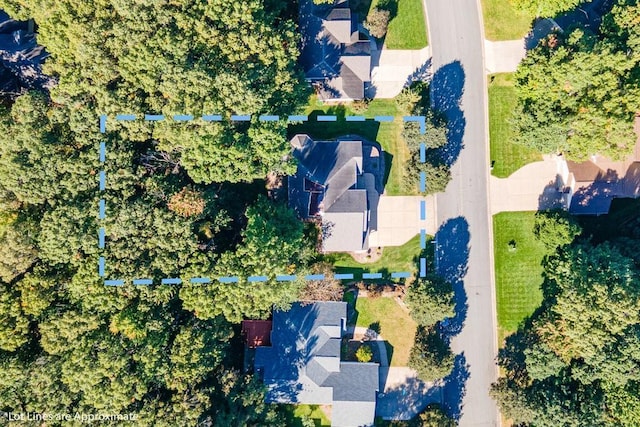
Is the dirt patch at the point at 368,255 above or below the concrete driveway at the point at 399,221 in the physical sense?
below

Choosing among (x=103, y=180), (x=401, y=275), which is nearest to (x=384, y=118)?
(x=401, y=275)

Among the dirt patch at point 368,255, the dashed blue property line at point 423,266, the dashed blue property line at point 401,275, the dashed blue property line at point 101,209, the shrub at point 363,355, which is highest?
the dashed blue property line at point 101,209

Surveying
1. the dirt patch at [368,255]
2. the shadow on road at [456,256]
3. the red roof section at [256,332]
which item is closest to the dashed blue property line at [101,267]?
the red roof section at [256,332]

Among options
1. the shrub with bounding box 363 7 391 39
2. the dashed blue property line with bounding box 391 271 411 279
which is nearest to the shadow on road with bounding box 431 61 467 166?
the shrub with bounding box 363 7 391 39

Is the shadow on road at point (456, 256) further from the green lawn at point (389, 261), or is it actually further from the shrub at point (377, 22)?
the shrub at point (377, 22)

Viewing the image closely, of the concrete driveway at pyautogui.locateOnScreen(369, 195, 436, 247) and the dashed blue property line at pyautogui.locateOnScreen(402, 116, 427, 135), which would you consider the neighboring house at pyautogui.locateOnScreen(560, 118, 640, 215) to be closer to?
the concrete driveway at pyautogui.locateOnScreen(369, 195, 436, 247)

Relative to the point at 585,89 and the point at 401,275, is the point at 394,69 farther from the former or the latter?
the point at 401,275

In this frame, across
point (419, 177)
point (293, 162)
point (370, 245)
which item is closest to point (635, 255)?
point (419, 177)
